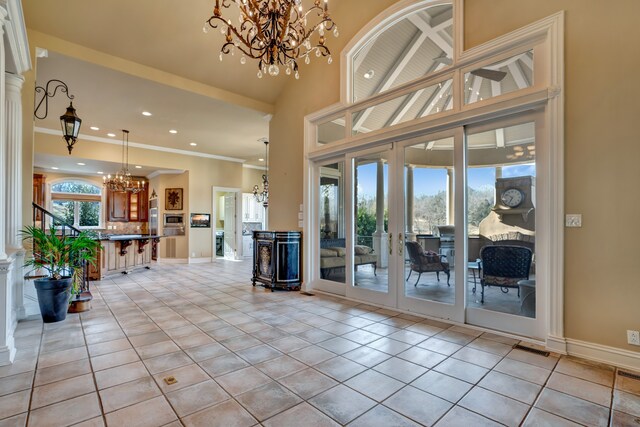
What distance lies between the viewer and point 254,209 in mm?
12500

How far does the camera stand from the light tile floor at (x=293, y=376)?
1.98m

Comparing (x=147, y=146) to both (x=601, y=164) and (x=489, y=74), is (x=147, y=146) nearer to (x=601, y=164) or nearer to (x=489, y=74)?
(x=489, y=74)

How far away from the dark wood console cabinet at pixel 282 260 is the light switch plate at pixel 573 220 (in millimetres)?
3927

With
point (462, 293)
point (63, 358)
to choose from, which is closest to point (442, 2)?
point (462, 293)

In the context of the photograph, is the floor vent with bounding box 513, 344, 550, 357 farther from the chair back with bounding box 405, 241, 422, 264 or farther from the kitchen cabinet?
the kitchen cabinet

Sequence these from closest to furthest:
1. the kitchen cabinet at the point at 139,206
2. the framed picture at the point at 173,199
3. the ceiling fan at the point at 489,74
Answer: the ceiling fan at the point at 489,74 < the framed picture at the point at 173,199 < the kitchen cabinet at the point at 139,206

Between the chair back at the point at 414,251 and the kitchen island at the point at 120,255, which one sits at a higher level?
the chair back at the point at 414,251

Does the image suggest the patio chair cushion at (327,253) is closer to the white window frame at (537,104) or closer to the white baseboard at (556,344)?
the white window frame at (537,104)

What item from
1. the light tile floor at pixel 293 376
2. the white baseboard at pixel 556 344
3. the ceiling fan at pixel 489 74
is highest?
the ceiling fan at pixel 489 74

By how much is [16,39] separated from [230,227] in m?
8.24

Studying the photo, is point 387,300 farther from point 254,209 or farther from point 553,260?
point 254,209

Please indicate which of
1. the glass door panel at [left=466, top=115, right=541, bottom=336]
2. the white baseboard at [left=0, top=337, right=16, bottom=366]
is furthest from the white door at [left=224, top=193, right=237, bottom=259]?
the glass door panel at [left=466, top=115, right=541, bottom=336]

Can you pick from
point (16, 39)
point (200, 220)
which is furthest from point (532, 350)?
point (200, 220)

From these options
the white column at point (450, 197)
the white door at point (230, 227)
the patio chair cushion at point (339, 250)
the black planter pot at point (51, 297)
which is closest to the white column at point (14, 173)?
the black planter pot at point (51, 297)
